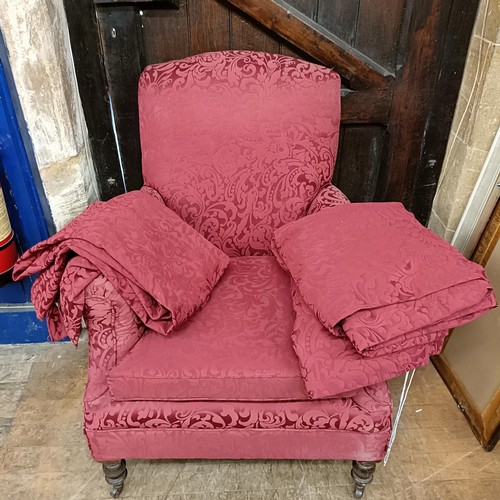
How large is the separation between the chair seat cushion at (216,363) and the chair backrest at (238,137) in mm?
391

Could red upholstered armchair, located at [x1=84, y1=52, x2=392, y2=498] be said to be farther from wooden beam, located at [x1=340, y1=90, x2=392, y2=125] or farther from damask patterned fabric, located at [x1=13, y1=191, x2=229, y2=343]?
wooden beam, located at [x1=340, y1=90, x2=392, y2=125]

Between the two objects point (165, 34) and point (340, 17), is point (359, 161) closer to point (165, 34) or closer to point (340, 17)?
Answer: point (340, 17)

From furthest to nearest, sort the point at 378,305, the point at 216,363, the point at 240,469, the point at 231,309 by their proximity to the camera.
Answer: the point at 240,469 < the point at 231,309 < the point at 216,363 < the point at 378,305

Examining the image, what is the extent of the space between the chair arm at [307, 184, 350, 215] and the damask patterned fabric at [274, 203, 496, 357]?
0.25 m

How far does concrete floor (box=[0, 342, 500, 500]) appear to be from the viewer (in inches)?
55.0

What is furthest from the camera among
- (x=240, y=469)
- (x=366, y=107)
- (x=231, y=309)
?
(x=366, y=107)

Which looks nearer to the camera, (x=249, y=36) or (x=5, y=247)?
(x=5, y=247)

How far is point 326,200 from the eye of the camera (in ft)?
5.02

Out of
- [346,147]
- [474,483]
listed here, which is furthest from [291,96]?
[474,483]

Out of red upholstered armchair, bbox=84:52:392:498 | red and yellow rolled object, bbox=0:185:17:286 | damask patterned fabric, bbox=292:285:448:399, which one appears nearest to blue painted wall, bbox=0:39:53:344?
red and yellow rolled object, bbox=0:185:17:286

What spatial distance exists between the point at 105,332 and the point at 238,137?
71cm

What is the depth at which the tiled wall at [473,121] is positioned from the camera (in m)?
1.52

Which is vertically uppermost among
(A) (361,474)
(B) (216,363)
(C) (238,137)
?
(C) (238,137)

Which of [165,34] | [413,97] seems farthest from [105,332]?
[413,97]
